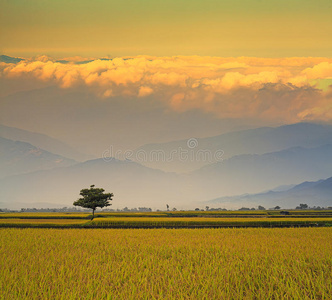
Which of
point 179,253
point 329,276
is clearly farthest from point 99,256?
point 329,276

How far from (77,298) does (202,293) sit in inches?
146

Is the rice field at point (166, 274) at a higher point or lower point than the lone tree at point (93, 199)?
lower

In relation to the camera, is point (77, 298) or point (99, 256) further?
point (99, 256)

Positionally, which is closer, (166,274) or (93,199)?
(166,274)

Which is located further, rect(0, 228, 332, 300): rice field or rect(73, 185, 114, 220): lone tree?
rect(73, 185, 114, 220): lone tree

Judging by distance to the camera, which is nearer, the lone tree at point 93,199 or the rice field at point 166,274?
the rice field at point 166,274

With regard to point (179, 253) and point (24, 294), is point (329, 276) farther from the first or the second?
point (24, 294)

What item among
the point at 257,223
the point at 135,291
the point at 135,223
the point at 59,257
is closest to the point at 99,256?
the point at 59,257

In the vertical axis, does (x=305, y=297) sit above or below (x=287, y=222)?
below

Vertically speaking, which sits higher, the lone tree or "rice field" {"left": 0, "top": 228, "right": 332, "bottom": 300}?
the lone tree

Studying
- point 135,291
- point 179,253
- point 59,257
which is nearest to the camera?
→ point 135,291

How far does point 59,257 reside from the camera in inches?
631

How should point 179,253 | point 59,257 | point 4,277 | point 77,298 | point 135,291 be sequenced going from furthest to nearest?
point 179,253
point 59,257
point 4,277
point 135,291
point 77,298

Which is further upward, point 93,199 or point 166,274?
point 93,199
